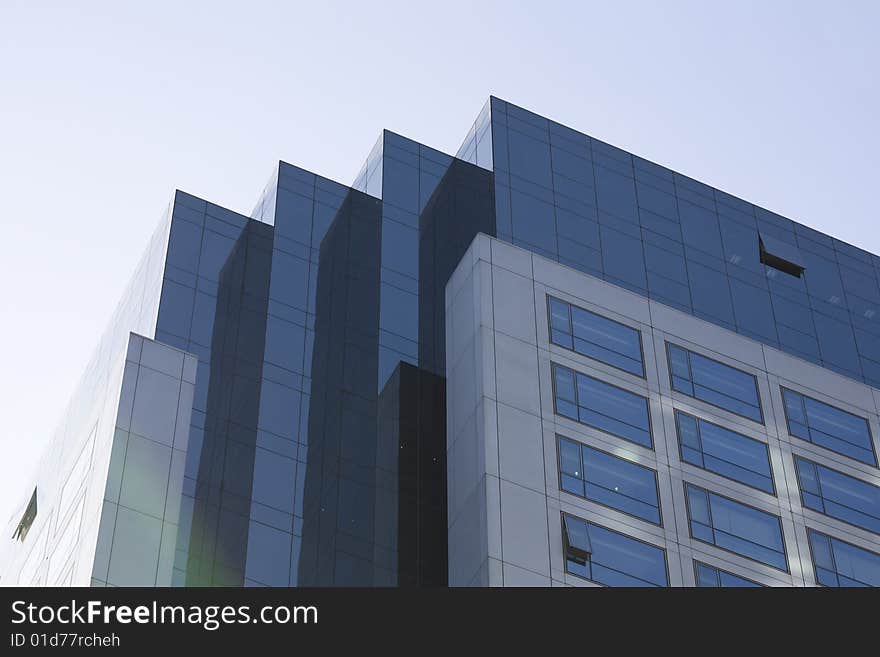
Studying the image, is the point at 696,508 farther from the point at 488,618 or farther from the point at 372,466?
the point at 488,618

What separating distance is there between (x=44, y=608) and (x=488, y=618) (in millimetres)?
6547

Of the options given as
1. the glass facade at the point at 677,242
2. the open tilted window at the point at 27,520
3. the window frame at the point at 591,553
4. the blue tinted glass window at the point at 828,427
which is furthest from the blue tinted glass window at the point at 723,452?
the open tilted window at the point at 27,520

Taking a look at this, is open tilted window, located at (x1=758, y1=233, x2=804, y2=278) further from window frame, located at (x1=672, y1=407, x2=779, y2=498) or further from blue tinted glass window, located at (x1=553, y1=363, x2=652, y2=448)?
blue tinted glass window, located at (x1=553, y1=363, x2=652, y2=448)

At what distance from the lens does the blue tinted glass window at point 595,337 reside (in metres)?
55.7

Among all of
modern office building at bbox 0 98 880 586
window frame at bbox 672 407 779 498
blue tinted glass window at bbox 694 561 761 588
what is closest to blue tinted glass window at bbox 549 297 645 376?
modern office building at bbox 0 98 880 586

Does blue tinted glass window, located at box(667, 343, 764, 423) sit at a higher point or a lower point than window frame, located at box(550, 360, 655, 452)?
higher

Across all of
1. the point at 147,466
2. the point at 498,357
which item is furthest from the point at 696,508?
the point at 147,466

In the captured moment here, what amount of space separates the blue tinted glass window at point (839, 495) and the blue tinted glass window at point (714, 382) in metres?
2.87

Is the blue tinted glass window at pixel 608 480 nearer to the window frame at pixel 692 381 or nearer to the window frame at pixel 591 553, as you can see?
the window frame at pixel 591 553

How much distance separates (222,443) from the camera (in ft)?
172

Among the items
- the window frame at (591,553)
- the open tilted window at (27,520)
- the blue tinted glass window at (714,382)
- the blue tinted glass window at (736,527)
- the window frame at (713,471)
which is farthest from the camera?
the open tilted window at (27,520)

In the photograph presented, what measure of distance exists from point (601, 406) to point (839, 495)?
1076cm

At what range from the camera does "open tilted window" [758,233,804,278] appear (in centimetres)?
6781

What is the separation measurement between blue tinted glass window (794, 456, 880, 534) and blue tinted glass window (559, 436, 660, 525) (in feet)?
24.7
